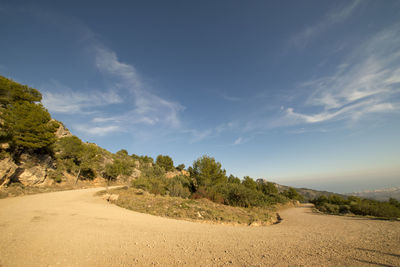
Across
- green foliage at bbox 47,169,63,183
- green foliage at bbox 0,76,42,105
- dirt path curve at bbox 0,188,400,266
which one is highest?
green foliage at bbox 0,76,42,105

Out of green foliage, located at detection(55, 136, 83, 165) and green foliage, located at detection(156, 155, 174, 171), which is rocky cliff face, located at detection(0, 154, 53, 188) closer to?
green foliage, located at detection(55, 136, 83, 165)

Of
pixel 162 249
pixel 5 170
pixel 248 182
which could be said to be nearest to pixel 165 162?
pixel 248 182

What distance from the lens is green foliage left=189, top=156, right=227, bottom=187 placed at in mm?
23297

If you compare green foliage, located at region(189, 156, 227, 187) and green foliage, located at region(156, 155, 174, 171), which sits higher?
green foliage, located at region(156, 155, 174, 171)

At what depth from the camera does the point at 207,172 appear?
23.5 metres

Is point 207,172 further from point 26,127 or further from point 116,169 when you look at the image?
point 26,127

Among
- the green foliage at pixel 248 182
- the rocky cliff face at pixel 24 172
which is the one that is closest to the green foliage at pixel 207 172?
the green foliage at pixel 248 182

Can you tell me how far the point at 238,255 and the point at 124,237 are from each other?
3.64 m

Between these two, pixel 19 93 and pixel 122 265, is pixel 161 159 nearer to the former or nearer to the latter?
pixel 19 93

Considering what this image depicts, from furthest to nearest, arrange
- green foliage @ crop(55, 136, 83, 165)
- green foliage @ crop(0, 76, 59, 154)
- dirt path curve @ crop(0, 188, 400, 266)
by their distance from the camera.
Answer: green foliage @ crop(55, 136, 83, 165) < green foliage @ crop(0, 76, 59, 154) < dirt path curve @ crop(0, 188, 400, 266)

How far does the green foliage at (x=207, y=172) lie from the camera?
2330 cm

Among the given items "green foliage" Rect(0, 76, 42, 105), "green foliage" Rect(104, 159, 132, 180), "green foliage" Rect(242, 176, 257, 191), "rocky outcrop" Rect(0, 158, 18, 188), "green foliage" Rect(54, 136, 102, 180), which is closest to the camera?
"rocky outcrop" Rect(0, 158, 18, 188)

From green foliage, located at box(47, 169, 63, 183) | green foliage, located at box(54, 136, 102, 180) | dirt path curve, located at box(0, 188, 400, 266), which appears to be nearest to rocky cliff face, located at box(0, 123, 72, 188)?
green foliage, located at box(47, 169, 63, 183)

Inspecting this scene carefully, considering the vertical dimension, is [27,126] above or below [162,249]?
above
